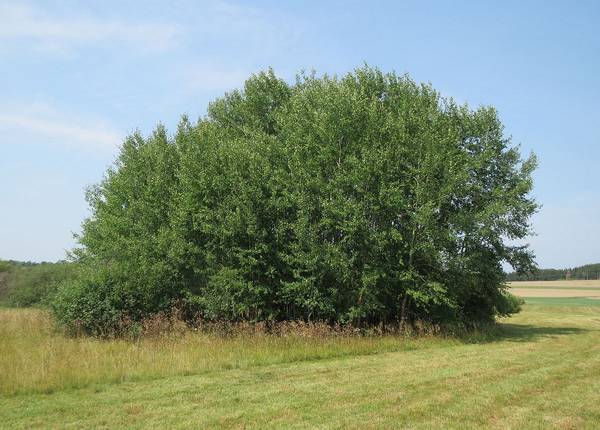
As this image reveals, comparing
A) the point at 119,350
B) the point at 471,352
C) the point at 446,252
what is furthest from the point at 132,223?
the point at 471,352

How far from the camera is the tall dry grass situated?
11.0 meters

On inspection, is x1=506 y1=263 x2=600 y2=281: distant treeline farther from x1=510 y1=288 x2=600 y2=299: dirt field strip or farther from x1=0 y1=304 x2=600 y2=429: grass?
x1=0 y1=304 x2=600 y2=429: grass

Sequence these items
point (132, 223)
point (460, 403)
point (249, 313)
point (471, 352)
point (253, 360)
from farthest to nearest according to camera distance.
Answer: point (132, 223) < point (249, 313) < point (471, 352) < point (253, 360) < point (460, 403)

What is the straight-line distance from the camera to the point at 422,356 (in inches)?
607

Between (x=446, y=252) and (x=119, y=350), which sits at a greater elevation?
(x=446, y=252)

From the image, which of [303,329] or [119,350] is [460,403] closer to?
[303,329]

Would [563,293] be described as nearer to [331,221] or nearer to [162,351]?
[331,221]

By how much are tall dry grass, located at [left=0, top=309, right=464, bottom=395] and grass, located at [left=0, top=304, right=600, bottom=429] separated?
0.05m

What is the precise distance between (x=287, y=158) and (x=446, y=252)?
828cm

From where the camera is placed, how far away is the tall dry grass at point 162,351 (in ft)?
35.9

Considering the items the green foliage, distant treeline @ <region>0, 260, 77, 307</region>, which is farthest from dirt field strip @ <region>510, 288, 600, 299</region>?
distant treeline @ <region>0, 260, 77, 307</region>

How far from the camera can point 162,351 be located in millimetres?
14156

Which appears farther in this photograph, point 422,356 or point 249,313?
point 249,313

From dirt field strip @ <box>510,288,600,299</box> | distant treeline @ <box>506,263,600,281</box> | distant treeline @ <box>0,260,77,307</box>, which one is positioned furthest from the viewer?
distant treeline @ <box>506,263,600,281</box>
